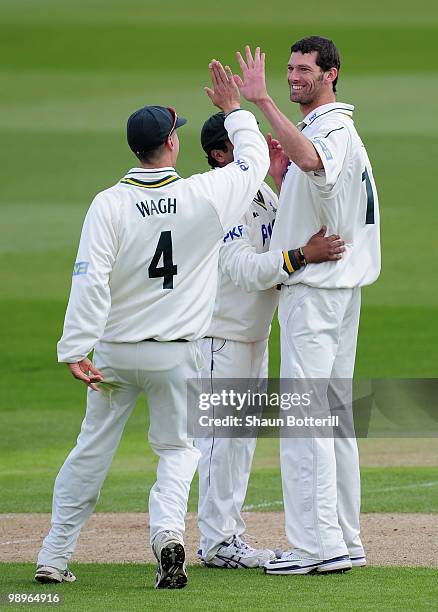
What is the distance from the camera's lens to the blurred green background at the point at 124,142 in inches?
484

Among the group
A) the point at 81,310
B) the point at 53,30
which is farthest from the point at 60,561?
the point at 53,30

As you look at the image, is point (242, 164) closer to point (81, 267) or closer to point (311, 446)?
point (81, 267)

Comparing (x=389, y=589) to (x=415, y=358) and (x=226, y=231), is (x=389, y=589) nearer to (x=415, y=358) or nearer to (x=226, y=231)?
(x=226, y=231)

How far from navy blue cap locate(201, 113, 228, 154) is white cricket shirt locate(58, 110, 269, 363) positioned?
0.70 m

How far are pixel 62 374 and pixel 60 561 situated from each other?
8.34 metres

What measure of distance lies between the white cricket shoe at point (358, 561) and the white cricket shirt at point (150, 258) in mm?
1254

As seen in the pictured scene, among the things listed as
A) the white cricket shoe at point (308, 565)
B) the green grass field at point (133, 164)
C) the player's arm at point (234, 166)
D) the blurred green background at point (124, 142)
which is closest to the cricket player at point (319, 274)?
the white cricket shoe at point (308, 565)

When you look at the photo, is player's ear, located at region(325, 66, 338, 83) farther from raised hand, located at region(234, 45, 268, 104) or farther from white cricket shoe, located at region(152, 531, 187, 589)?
white cricket shoe, located at region(152, 531, 187, 589)

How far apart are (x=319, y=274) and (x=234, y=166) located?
0.57m

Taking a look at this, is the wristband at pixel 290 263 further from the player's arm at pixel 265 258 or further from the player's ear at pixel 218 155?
the player's ear at pixel 218 155

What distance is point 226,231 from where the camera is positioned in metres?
5.31

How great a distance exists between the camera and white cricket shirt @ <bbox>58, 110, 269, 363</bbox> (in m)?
4.95

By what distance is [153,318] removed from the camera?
512cm

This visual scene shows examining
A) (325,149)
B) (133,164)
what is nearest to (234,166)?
(325,149)
